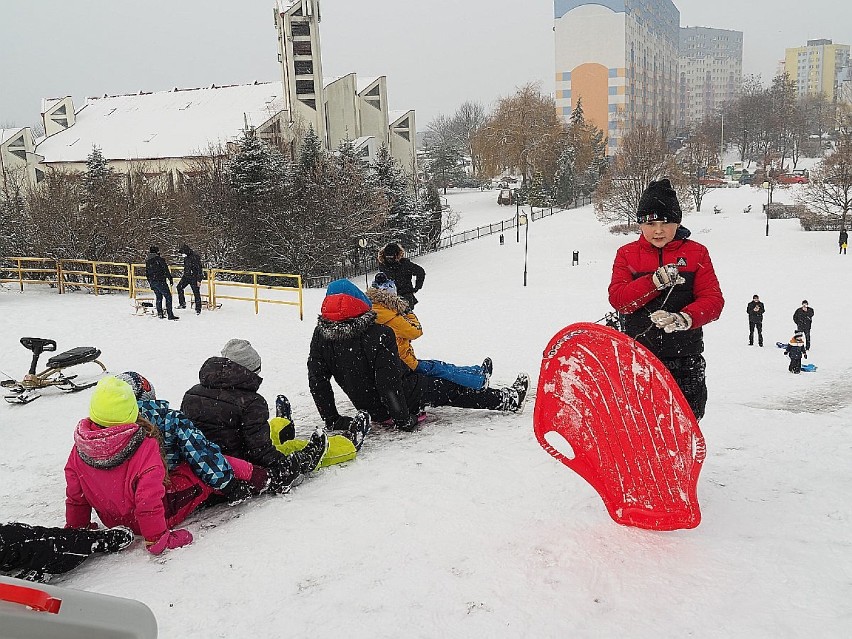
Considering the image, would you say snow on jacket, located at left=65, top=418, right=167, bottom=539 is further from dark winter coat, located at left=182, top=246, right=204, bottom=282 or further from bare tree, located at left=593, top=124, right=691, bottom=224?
bare tree, located at left=593, top=124, right=691, bottom=224

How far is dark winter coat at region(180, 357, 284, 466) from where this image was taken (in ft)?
15.3

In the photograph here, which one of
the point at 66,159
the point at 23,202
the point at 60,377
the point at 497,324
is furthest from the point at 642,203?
the point at 66,159

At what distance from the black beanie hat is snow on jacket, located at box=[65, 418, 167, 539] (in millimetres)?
3226

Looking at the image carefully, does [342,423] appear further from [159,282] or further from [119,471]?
[159,282]

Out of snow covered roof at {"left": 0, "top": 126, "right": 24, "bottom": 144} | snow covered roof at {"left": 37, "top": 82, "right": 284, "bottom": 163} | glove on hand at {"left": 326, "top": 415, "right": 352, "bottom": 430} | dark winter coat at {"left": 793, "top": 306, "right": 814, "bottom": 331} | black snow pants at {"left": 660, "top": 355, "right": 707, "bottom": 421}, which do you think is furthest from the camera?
snow covered roof at {"left": 0, "top": 126, "right": 24, "bottom": 144}

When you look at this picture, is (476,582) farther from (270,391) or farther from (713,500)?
(270,391)

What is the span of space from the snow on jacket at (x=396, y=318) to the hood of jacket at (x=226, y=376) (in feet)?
5.54

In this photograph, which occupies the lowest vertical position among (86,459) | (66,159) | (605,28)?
(86,459)

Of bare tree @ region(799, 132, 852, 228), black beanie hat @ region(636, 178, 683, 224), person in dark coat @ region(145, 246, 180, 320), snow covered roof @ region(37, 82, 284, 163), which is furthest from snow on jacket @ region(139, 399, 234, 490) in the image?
snow covered roof @ region(37, 82, 284, 163)

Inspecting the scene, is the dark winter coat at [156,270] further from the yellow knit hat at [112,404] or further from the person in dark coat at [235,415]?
the yellow knit hat at [112,404]

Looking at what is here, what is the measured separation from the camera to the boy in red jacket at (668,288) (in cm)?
384

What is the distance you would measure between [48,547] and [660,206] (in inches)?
156

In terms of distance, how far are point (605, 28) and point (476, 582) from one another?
100m

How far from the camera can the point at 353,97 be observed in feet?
170
